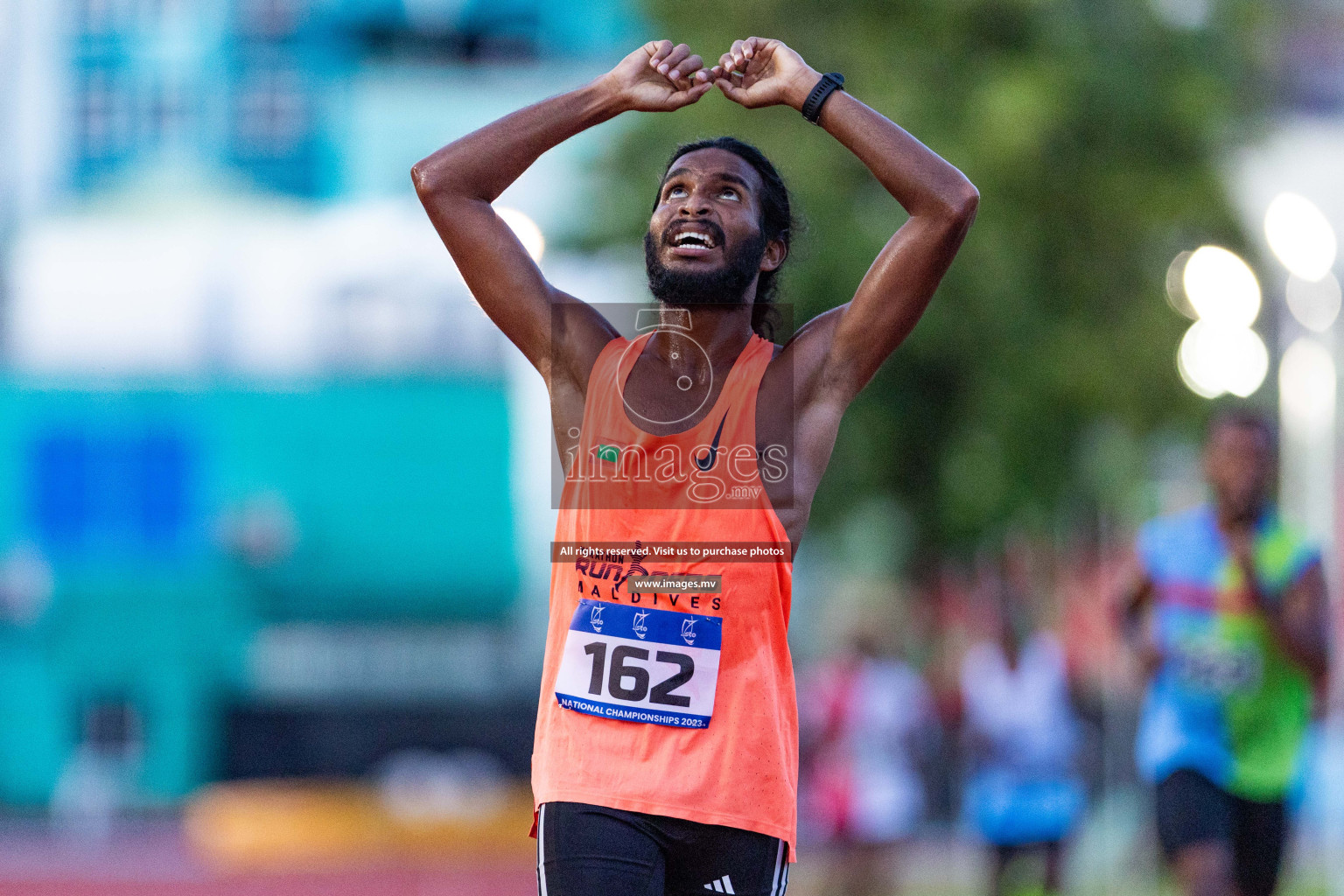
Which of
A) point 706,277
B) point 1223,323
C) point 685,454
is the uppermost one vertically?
point 1223,323

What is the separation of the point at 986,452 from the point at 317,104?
55.7 ft

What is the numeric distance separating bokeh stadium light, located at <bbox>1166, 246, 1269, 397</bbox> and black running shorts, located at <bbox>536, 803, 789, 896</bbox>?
33.5 feet

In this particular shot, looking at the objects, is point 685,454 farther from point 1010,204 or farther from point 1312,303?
point 1010,204

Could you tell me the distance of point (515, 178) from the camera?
363 centimetres

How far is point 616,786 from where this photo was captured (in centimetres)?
326

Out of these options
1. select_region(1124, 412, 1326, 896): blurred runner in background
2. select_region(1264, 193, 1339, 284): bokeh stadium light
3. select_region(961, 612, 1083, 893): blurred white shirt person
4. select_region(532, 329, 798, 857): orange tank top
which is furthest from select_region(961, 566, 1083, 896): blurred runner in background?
select_region(532, 329, 798, 857): orange tank top

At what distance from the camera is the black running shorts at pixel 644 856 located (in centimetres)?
323

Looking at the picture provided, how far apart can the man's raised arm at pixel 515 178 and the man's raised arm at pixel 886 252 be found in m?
0.15

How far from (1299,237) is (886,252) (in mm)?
10578

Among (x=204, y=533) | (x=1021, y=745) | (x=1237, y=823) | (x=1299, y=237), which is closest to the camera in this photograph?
(x=1237, y=823)

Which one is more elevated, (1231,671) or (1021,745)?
(1231,671)

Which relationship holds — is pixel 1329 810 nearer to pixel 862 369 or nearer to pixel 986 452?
pixel 986 452

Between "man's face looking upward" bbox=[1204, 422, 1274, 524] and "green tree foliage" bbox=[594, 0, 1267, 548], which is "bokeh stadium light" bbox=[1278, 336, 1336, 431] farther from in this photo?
"man's face looking upward" bbox=[1204, 422, 1274, 524]

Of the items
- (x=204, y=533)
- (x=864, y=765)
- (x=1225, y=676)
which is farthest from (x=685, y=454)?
(x=204, y=533)
